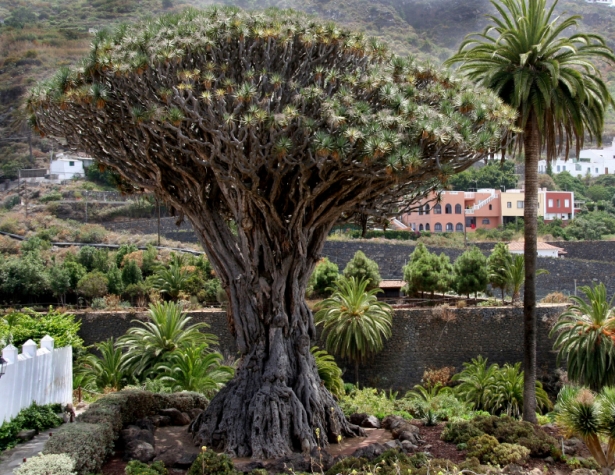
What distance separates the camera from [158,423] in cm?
1354

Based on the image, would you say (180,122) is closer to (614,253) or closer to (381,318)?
(381,318)

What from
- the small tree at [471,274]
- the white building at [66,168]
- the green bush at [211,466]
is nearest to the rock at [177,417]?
the green bush at [211,466]

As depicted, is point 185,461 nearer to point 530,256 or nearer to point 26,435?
point 26,435

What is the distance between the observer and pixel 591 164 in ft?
250

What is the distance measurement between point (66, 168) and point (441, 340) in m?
43.4

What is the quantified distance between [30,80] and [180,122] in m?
65.3

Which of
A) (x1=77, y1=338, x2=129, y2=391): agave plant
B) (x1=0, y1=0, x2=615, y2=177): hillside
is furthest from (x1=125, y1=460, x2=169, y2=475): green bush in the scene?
(x1=0, y1=0, x2=615, y2=177): hillside

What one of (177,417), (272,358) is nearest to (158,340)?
(177,417)

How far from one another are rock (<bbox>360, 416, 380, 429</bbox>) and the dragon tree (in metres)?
0.79

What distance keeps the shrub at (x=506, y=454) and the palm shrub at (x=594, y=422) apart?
847 mm

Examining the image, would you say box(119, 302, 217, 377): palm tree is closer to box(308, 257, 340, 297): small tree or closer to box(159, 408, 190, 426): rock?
box(159, 408, 190, 426): rock

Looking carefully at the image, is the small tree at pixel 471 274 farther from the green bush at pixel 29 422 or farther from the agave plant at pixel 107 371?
the green bush at pixel 29 422

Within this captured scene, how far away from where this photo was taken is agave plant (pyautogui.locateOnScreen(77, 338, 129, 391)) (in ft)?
61.3

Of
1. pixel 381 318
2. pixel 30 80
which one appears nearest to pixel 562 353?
pixel 381 318
